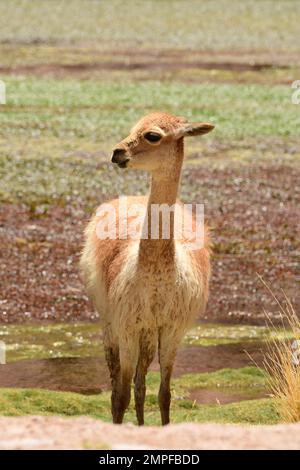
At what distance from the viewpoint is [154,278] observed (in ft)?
28.9

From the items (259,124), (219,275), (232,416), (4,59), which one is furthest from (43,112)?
(232,416)

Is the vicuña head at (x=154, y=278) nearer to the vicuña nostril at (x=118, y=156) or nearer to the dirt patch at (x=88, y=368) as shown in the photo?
the vicuña nostril at (x=118, y=156)

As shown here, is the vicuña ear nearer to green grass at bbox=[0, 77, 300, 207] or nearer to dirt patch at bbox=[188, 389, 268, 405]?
dirt patch at bbox=[188, 389, 268, 405]

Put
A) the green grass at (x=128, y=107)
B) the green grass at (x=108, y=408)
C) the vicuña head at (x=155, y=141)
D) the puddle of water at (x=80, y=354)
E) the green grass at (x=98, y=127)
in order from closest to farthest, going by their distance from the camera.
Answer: the vicuña head at (x=155, y=141) < the green grass at (x=108, y=408) < the puddle of water at (x=80, y=354) < the green grass at (x=98, y=127) < the green grass at (x=128, y=107)

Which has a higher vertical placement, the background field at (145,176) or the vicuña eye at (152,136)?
the vicuña eye at (152,136)

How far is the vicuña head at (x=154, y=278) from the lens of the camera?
8805mm

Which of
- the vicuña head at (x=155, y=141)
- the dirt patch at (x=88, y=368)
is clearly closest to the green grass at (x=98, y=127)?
the dirt patch at (x=88, y=368)

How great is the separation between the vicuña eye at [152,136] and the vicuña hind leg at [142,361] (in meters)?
1.51

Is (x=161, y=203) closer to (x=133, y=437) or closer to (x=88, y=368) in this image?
(x=133, y=437)

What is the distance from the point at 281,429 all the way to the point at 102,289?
3236mm

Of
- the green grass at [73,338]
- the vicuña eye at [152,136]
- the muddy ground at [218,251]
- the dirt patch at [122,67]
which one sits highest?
the vicuña eye at [152,136]

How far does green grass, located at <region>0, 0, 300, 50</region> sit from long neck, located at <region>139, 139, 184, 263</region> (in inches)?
1781

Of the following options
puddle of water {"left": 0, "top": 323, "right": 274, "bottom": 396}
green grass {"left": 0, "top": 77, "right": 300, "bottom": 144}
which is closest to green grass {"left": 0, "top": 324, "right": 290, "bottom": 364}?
puddle of water {"left": 0, "top": 323, "right": 274, "bottom": 396}

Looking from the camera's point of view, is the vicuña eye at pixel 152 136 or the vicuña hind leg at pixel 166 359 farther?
the vicuña hind leg at pixel 166 359
